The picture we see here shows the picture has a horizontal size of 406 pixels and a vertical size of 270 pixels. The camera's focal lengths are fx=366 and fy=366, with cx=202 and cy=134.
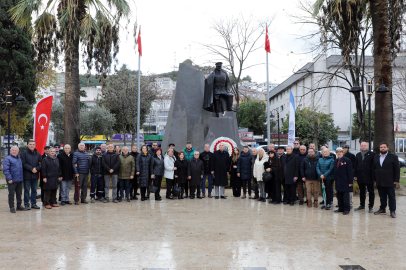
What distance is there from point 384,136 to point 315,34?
6.45 metres

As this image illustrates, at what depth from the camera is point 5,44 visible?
70.1 ft

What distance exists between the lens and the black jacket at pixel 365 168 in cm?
916

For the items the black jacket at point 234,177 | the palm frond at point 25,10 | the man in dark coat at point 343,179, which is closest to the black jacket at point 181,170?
the black jacket at point 234,177

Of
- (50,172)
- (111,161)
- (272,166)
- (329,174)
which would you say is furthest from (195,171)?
(50,172)

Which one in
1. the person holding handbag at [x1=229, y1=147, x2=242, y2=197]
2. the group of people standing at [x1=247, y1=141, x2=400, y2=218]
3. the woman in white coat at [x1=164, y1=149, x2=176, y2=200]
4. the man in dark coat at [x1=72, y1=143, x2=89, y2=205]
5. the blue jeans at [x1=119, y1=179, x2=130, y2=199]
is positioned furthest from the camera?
the person holding handbag at [x1=229, y1=147, x2=242, y2=197]

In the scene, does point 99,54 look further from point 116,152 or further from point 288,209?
point 288,209

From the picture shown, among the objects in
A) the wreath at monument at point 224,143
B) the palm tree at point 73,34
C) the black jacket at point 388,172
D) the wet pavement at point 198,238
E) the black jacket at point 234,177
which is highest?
the palm tree at point 73,34

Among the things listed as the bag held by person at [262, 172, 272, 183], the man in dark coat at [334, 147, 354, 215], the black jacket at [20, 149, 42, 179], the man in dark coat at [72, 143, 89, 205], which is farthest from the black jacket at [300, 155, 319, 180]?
the black jacket at [20, 149, 42, 179]

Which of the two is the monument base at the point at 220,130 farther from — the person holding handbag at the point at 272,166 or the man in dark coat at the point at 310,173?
the man in dark coat at the point at 310,173

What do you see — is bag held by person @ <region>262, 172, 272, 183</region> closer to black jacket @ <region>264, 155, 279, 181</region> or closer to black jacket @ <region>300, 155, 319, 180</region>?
black jacket @ <region>264, 155, 279, 181</region>

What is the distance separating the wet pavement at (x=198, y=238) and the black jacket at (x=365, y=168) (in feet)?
2.71

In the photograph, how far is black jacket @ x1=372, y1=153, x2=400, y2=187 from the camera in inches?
337

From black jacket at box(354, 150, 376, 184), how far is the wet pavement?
827 mm

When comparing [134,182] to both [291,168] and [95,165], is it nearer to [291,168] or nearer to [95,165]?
[95,165]
